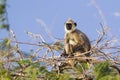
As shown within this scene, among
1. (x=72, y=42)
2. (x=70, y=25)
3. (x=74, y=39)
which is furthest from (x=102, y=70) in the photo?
(x=70, y=25)

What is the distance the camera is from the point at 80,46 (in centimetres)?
883

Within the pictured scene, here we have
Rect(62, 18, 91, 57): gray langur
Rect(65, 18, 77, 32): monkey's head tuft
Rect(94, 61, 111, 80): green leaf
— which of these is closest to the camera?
Rect(94, 61, 111, 80): green leaf

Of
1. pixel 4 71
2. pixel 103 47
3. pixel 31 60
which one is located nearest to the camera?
pixel 4 71

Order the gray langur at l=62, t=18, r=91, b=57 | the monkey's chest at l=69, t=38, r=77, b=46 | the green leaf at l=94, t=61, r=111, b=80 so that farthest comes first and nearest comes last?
the monkey's chest at l=69, t=38, r=77, b=46, the gray langur at l=62, t=18, r=91, b=57, the green leaf at l=94, t=61, r=111, b=80

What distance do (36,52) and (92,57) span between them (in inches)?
29.7

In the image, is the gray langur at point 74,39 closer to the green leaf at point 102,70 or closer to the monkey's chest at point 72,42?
the monkey's chest at point 72,42

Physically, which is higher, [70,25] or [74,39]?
[70,25]

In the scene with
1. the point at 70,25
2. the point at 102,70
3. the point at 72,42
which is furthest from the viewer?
the point at 70,25

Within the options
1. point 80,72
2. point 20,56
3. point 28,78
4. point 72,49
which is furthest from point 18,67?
point 72,49

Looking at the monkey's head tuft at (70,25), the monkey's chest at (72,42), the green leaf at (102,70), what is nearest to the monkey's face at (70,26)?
the monkey's head tuft at (70,25)

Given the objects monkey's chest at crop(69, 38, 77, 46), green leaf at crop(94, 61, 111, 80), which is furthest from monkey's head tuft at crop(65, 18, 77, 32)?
green leaf at crop(94, 61, 111, 80)

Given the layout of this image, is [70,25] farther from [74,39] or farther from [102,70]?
[102,70]

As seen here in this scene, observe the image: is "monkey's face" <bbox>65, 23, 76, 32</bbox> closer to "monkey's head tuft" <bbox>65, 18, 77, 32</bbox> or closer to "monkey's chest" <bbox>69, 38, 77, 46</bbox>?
"monkey's head tuft" <bbox>65, 18, 77, 32</bbox>

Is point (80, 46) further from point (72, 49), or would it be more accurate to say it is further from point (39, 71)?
point (39, 71)
